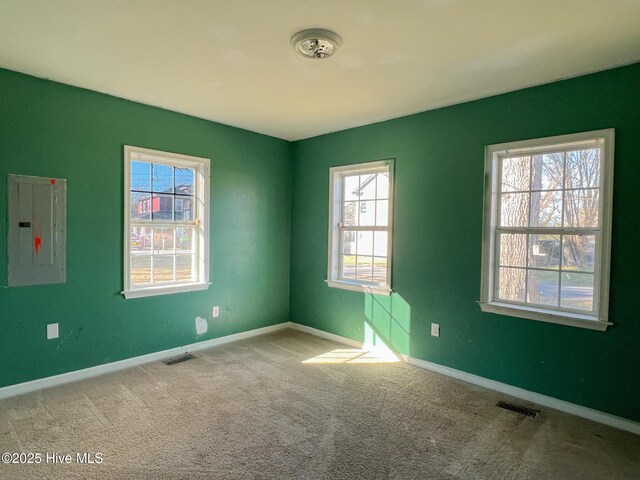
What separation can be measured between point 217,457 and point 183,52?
2.59 meters

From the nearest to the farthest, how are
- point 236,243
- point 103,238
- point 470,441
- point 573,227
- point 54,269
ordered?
point 470,441 → point 573,227 → point 54,269 → point 103,238 → point 236,243

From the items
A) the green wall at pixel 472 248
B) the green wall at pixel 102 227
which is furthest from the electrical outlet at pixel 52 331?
the green wall at pixel 472 248

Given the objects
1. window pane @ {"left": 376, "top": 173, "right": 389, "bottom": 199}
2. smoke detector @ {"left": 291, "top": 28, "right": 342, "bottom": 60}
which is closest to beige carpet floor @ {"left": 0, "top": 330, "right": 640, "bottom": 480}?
window pane @ {"left": 376, "top": 173, "right": 389, "bottom": 199}

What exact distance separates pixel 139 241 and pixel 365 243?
240cm

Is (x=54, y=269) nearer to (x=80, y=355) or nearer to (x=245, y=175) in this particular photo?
(x=80, y=355)

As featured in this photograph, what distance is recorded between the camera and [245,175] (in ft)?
14.4

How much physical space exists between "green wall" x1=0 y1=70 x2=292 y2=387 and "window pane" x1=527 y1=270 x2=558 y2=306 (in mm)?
3017

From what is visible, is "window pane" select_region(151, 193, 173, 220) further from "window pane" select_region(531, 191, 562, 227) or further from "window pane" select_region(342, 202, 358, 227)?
"window pane" select_region(531, 191, 562, 227)

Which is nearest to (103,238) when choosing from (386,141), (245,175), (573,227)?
(245,175)

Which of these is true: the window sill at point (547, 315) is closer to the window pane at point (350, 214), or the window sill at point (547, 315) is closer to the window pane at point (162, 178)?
the window pane at point (350, 214)

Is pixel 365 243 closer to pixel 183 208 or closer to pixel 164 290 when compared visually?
pixel 183 208

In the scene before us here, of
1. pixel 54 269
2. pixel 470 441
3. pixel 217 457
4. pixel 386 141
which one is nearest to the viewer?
pixel 217 457

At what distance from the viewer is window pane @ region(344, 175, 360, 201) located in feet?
14.0

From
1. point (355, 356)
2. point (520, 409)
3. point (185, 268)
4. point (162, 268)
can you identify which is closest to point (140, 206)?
point (162, 268)
